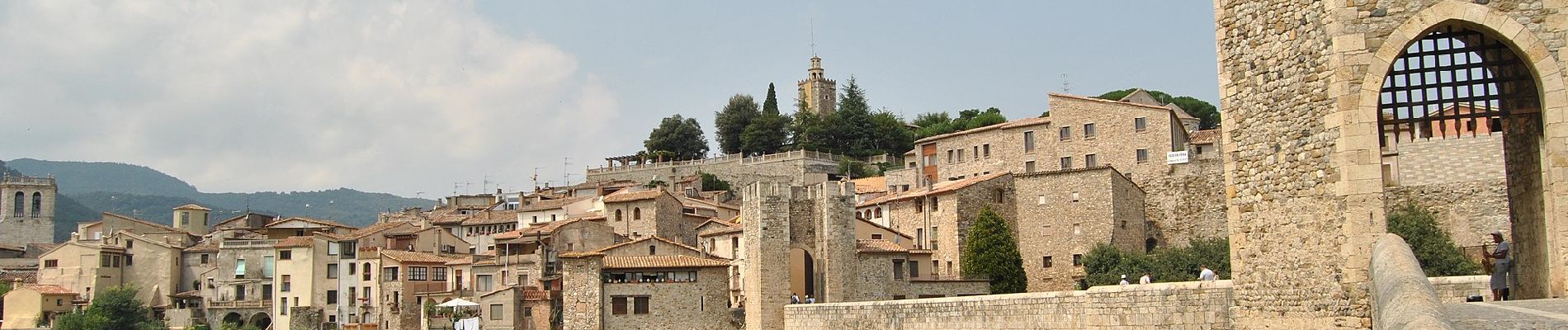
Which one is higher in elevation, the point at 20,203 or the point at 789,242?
the point at 20,203

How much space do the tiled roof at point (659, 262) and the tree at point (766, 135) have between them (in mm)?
57832

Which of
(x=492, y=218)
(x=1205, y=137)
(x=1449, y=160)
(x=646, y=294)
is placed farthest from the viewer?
(x=492, y=218)

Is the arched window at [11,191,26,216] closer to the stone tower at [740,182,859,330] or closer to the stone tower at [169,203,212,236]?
the stone tower at [169,203,212,236]

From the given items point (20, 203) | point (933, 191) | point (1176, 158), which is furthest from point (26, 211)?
point (1176, 158)

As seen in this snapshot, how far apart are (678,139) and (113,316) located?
4363 cm

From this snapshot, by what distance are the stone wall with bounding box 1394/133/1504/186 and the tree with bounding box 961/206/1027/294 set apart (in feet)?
41.3

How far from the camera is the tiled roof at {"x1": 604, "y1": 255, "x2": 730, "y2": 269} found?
44.9 meters

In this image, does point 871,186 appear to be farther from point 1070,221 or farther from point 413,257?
point 413,257

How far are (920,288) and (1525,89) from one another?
108 ft

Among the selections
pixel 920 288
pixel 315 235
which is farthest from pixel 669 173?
pixel 920 288

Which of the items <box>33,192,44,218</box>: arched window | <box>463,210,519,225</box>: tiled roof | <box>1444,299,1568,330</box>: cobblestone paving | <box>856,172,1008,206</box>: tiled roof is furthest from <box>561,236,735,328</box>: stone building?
<box>33,192,44,218</box>: arched window

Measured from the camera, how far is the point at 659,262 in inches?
1786

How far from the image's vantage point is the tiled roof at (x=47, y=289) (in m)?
76.8

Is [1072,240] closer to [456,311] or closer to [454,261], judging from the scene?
[456,311]
